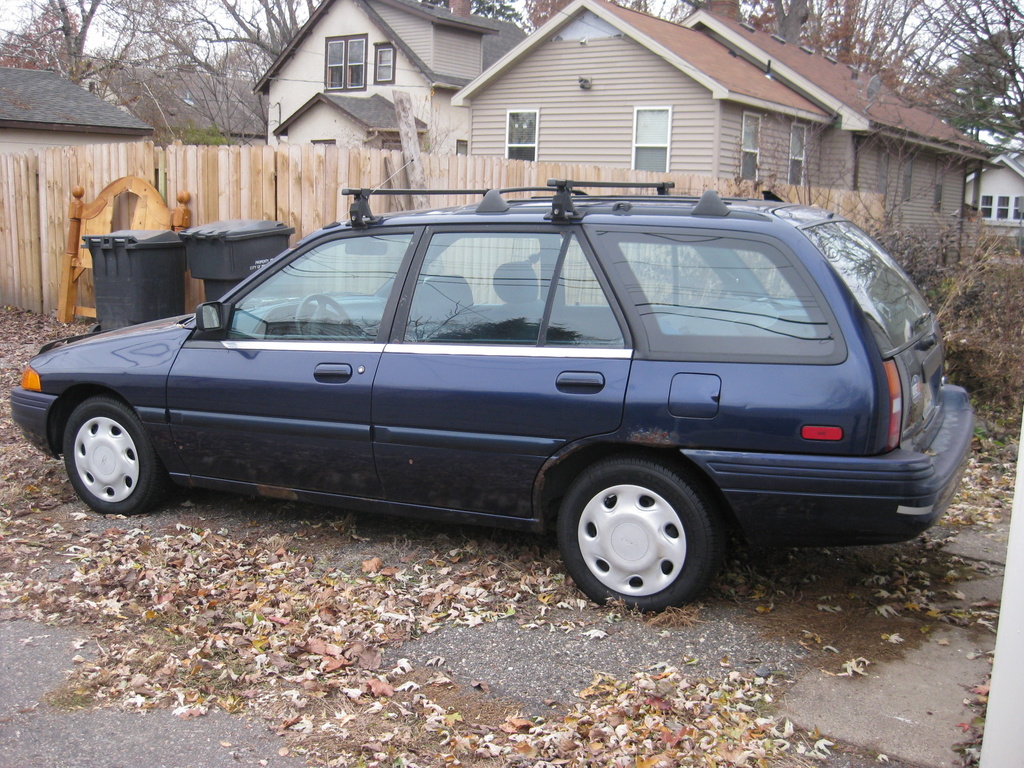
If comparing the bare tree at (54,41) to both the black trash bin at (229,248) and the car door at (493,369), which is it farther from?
the car door at (493,369)

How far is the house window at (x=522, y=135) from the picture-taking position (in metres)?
22.5

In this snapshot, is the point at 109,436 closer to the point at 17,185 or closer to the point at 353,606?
the point at 353,606

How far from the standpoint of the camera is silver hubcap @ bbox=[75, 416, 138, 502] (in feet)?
17.6

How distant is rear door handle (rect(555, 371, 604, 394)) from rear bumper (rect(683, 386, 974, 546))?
0.47 m

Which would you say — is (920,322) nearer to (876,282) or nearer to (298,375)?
(876,282)

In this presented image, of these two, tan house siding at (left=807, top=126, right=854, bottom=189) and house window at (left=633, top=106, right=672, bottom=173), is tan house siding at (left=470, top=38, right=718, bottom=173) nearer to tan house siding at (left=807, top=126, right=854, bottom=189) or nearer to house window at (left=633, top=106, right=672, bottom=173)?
house window at (left=633, top=106, right=672, bottom=173)

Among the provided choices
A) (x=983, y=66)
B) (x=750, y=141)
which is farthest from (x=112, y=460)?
(x=750, y=141)

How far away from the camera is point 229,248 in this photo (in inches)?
365

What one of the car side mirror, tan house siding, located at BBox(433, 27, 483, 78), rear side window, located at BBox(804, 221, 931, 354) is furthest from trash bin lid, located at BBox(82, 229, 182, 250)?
tan house siding, located at BBox(433, 27, 483, 78)

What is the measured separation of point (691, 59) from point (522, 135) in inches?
175

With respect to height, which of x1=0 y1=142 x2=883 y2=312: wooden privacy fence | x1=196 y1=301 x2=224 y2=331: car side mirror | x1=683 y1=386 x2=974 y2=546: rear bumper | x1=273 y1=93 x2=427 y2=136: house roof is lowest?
x1=683 y1=386 x2=974 y2=546: rear bumper

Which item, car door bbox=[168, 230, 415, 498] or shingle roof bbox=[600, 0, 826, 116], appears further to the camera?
shingle roof bbox=[600, 0, 826, 116]

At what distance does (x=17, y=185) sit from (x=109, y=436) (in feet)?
28.0

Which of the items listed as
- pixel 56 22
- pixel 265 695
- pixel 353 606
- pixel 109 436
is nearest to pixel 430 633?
pixel 353 606
